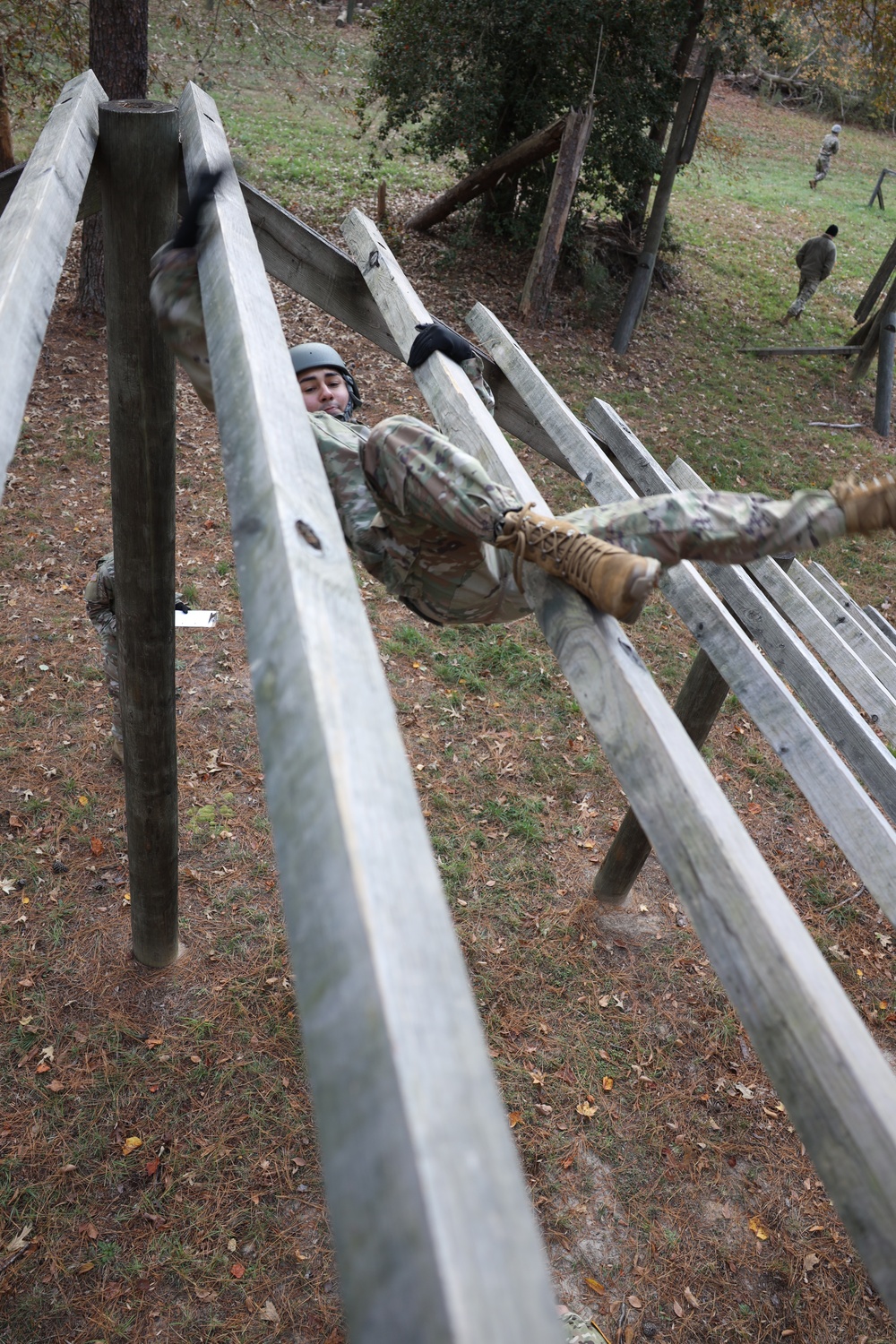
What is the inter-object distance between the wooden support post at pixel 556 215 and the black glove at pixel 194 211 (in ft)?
33.6

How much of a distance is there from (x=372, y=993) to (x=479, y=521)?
1.81 meters

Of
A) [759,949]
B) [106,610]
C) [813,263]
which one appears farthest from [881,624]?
[813,263]

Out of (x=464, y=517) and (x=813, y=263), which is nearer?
(x=464, y=517)

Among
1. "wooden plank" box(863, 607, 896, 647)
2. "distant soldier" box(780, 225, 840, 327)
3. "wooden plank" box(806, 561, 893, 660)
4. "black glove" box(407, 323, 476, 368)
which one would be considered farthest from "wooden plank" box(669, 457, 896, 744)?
"distant soldier" box(780, 225, 840, 327)

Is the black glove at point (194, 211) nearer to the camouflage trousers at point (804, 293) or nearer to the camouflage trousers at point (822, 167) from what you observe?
the camouflage trousers at point (804, 293)

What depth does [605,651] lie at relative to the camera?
183cm

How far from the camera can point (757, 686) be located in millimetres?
3158

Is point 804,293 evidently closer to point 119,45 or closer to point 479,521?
point 119,45

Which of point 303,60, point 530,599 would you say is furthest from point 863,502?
point 303,60

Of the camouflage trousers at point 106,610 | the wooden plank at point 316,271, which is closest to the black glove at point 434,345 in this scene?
the wooden plank at point 316,271

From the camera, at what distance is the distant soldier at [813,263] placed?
14133 millimetres

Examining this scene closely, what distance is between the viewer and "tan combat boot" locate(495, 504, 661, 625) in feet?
6.40

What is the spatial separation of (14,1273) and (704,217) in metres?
20.3

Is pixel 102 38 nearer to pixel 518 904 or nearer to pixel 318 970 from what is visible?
pixel 518 904
